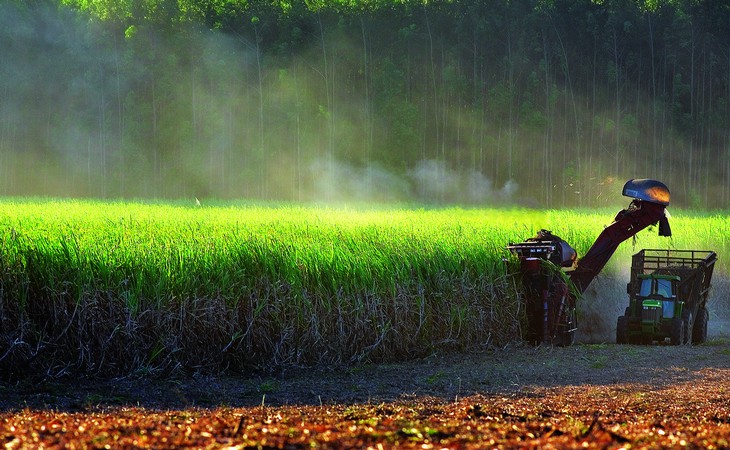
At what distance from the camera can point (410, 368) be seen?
8.84 meters

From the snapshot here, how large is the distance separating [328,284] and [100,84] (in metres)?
43.2

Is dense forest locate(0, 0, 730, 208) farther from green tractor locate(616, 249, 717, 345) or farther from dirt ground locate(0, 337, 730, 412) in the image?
dirt ground locate(0, 337, 730, 412)

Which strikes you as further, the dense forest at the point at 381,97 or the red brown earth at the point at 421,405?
the dense forest at the point at 381,97

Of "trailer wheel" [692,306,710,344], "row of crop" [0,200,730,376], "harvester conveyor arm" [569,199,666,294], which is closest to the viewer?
"row of crop" [0,200,730,376]

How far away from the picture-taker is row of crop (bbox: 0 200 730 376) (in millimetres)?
8117

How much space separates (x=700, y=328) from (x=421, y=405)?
5.89m

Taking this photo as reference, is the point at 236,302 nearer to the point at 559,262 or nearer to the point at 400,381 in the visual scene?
the point at 400,381

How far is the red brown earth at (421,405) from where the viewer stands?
4.68 m

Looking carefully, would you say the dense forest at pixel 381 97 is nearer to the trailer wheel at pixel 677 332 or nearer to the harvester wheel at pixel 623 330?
the harvester wheel at pixel 623 330

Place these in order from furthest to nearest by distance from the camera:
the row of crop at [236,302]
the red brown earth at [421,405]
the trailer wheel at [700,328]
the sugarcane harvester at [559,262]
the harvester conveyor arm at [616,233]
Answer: the trailer wheel at [700,328] < the harvester conveyor arm at [616,233] < the sugarcane harvester at [559,262] < the row of crop at [236,302] < the red brown earth at [421,405]

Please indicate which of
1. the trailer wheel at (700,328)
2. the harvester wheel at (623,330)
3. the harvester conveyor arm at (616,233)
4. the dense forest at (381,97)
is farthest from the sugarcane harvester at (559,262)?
the dense forest at (381,97)

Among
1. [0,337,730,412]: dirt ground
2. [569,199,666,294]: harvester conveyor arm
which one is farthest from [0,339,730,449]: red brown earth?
[569,199,666,294]: harvester conveyor arm

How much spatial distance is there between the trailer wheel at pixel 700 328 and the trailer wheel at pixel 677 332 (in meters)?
0.89

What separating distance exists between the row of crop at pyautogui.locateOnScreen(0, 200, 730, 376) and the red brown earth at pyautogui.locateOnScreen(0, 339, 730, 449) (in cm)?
30
